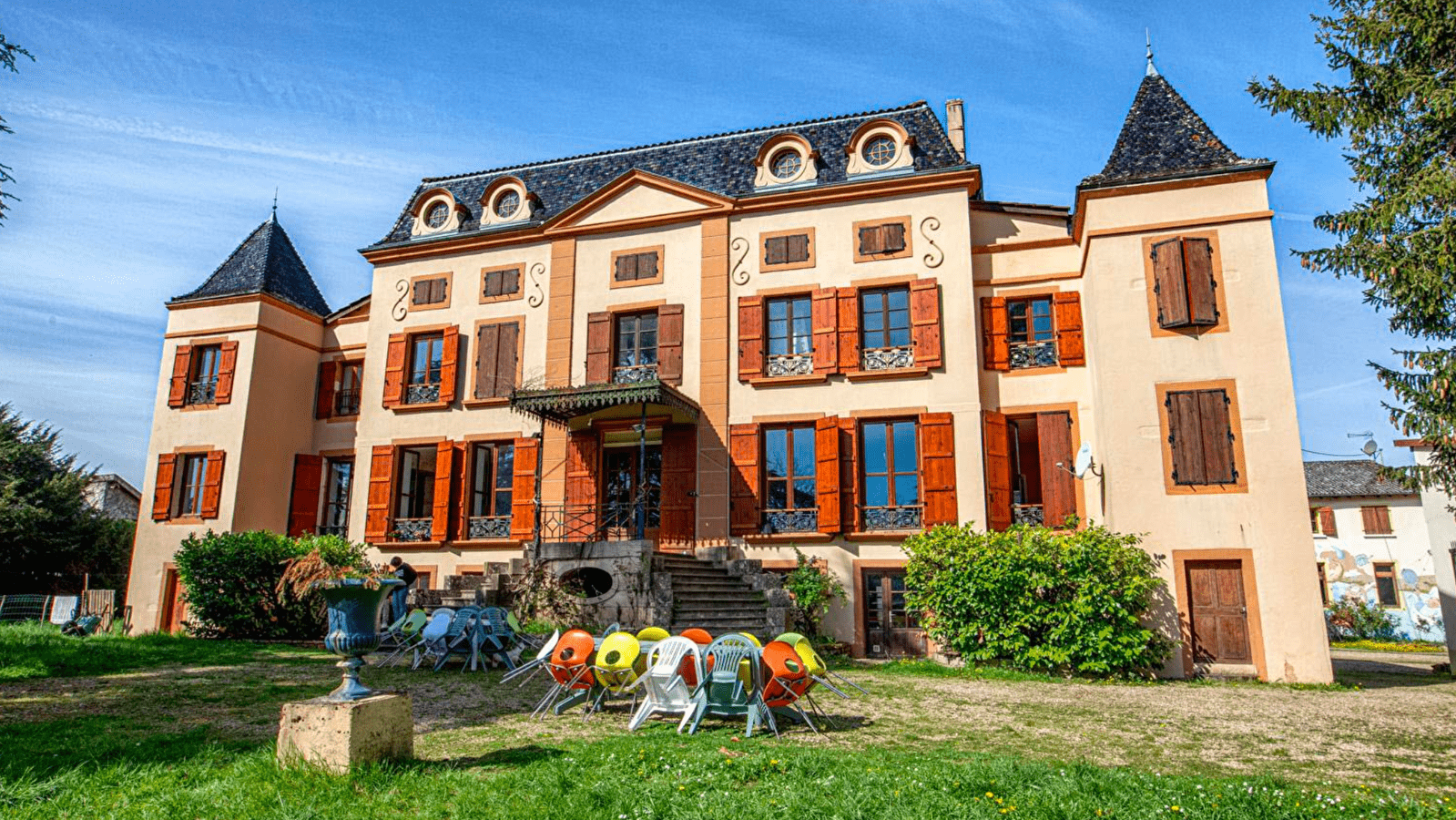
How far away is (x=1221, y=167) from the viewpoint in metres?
Result: 14.0

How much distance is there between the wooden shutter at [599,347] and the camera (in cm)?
1761

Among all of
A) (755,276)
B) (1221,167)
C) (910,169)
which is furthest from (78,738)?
(1221,167)

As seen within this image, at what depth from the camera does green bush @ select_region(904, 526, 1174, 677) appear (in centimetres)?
1239

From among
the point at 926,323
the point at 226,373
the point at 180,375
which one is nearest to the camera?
the point at 926,323

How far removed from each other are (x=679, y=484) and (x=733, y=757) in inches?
431

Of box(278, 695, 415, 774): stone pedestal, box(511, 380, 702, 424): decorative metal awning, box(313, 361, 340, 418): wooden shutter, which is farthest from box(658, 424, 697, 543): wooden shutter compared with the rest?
box(278, 695, 415, 774): stone pedestal

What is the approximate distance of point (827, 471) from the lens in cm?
1581

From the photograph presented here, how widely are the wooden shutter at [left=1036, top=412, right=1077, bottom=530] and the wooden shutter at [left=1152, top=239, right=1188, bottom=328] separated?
2436mm

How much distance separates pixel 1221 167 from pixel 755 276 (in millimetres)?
8211

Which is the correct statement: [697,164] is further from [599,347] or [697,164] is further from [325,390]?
[325,390]

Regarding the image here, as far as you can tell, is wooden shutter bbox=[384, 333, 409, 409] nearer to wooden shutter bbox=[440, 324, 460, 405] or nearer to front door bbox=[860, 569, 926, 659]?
wooden shutter bbox=[440, 324, 460, 405]

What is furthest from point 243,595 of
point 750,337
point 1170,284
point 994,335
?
point 1170,284

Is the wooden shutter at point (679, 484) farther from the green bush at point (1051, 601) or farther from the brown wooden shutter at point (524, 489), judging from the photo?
the green bush at point (1051, 601)

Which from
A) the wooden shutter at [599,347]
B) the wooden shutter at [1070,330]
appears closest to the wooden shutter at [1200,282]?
the wooden shutter at [1070,330]
